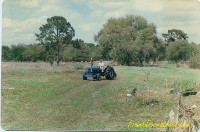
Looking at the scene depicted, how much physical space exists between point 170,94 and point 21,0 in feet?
8.50

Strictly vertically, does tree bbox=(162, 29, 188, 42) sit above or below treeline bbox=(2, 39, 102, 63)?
above

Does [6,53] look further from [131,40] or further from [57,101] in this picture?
[131,40]

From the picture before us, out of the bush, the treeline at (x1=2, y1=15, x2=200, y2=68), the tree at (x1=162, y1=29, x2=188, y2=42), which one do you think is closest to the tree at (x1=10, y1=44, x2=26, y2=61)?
the treeline at (x1=2, y1=15, x2=200, y2=68)

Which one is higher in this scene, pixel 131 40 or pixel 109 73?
pixel 131 40

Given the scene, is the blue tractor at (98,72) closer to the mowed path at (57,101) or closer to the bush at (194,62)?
the mowed path at (57,101)

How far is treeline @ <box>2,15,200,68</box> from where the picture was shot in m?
4.89

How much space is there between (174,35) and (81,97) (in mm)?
1648

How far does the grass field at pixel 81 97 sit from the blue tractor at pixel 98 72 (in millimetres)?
65

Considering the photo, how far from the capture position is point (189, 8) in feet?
16.0

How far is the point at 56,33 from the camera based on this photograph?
16.1ft

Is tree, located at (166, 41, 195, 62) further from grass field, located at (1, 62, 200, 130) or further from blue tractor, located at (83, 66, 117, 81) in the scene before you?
blue tractor, located at (83, 66, 117, 81)

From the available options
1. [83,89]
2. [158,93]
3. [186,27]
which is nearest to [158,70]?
[158,93]

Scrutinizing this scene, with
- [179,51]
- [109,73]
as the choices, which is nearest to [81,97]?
[109,73]

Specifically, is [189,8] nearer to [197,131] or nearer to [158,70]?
[158,70]
